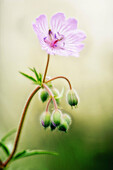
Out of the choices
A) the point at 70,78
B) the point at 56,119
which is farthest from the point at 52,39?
Result: the point at 70,78

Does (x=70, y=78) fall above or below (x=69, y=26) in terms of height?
below

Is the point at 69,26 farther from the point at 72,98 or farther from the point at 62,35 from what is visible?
the point at 72,98

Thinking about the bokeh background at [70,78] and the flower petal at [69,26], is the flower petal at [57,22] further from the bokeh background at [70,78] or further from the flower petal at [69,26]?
the bokeh background at [70,78]

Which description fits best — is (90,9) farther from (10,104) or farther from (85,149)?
(85,149)

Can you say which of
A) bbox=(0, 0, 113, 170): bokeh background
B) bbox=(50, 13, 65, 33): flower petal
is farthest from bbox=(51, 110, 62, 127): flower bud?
bbox=(0, 0, 113, 170): bokeh background

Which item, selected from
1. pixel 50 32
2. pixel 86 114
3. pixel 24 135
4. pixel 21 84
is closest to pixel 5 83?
pixel 21 84

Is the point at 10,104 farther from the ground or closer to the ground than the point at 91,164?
farther from the ground
